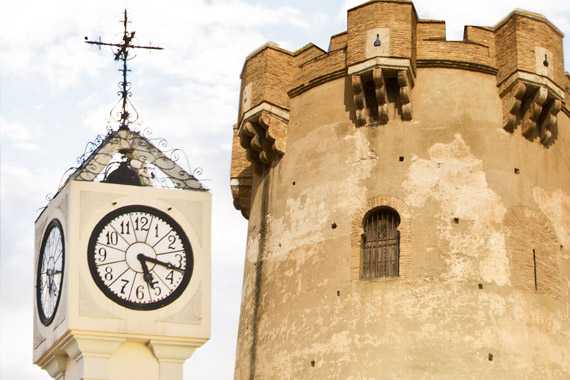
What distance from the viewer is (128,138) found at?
20.5 m

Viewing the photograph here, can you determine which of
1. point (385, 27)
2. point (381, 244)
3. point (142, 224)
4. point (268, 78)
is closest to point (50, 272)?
point (142, 224)

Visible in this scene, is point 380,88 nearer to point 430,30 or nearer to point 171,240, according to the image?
point 430,30

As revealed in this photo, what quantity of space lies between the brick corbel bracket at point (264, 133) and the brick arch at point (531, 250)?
4770 mm

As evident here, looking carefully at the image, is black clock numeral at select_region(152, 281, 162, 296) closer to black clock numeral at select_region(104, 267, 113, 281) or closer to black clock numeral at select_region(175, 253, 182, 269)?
black clock numeral at select_region(175, 253, 182, 269)

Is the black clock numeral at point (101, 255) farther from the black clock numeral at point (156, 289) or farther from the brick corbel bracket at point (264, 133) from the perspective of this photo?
the brick corbel bracket at point (264, 133)

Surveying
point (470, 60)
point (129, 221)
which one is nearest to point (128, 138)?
point (129, 221)

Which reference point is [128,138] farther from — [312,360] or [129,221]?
[312,360]

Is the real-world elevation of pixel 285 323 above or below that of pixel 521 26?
below

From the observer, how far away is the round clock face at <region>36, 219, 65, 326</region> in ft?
61.8

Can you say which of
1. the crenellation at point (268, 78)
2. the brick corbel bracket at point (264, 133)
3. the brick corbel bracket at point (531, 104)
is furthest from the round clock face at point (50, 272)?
the brick corbel bracket at point (531, 104)

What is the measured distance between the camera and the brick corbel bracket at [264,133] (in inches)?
1231

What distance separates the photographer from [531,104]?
30203 millimetres

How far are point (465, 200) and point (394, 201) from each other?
1.27 m

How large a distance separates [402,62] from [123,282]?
1240cm
